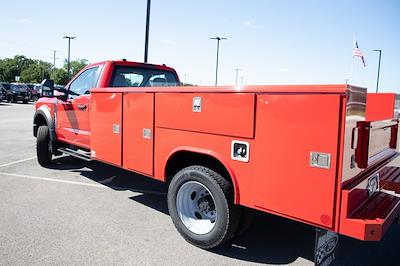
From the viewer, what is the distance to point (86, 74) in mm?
6391

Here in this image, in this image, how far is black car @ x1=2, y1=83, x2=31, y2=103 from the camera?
115ft

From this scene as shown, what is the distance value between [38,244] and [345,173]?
315 cm

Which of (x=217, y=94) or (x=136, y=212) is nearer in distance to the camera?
(x=217, y=94)

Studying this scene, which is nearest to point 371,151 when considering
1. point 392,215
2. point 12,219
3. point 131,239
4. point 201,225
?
point 392,215

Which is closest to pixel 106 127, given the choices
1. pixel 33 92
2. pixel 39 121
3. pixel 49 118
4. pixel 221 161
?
pixel 221 161

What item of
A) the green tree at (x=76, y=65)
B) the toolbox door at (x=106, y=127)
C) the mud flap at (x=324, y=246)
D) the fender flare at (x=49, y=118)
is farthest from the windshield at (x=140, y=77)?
the green tree at (x=76, y=65)

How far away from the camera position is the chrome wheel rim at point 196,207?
3.86 m

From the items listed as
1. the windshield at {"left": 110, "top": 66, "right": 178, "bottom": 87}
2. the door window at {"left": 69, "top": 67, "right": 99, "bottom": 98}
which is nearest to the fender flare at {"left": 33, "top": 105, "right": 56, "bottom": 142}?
the door window at {"left": 69, "top": 67, "right": 99, "bottom": 98}

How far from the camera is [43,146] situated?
7320mm

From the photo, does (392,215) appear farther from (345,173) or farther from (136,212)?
(136,212)

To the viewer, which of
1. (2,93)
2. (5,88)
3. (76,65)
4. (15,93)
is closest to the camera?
(2,93)

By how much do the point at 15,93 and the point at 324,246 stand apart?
37.5 meters

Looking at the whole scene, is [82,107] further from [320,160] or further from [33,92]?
[33,92]

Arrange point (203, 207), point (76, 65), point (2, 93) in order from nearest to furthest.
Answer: point (203, 207) < point (2, 93) < point (76, 65)
